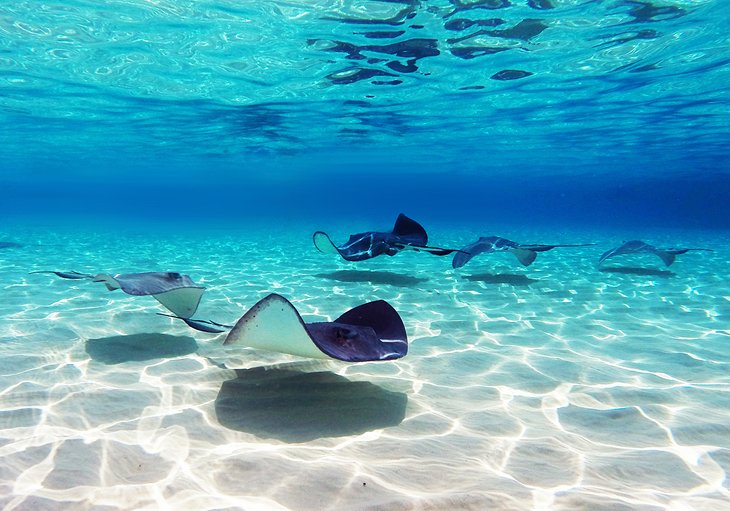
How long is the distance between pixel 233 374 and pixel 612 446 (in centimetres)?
378

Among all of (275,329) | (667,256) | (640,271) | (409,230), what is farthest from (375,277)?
(275,329)

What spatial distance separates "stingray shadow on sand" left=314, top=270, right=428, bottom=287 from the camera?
37.9 ft

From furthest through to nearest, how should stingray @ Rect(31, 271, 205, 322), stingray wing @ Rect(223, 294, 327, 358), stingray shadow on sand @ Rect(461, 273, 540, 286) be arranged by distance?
stingray shadow on sand @ Rect(461, 273, 540, 286) → stingray @ Rect(31, 271, 205, 322) → stingray wing @ Rect(223, 294, 327, 358)

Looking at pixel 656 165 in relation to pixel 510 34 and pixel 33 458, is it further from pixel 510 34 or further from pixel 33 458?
pixel 33 458

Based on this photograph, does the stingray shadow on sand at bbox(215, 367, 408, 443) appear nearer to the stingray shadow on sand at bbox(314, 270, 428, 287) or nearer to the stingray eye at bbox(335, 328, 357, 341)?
the stingray eye at bbox(335, 328, 357, 341)

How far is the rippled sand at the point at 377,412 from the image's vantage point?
2.89 metres

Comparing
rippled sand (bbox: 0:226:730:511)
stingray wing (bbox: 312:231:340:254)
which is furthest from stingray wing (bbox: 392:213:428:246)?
rippled sand (bbox: 0:226:730:511)

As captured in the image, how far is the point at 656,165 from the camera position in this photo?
158 feet

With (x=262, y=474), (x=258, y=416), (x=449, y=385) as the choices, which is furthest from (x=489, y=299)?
(x=262, y=474)

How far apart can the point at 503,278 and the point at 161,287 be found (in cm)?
926

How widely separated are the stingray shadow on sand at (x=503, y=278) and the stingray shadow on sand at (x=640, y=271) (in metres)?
3.37

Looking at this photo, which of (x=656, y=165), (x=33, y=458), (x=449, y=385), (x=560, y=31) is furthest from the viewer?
(x=656, y=165)

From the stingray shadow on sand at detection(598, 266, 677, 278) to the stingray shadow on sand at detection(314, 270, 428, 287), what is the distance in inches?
250

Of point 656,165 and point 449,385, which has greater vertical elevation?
point 656,165
